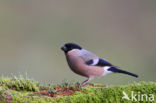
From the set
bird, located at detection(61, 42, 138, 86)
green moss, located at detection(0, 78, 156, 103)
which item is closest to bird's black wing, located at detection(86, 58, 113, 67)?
bird, located at detection(61, 42, 138, 86)

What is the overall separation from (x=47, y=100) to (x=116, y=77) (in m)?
7.41

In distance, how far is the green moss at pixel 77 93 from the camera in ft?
15.7

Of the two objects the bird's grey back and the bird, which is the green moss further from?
the bird's grey back

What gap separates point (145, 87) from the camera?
509cm

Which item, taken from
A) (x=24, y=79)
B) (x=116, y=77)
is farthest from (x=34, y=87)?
(x=116, y=77)

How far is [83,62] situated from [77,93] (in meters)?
1.01

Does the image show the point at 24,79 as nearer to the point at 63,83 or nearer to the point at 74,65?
the point at 63,83

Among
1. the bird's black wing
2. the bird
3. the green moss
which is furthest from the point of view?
the bird's black wing

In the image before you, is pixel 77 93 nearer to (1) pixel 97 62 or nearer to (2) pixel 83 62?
(2) pixel 83 62

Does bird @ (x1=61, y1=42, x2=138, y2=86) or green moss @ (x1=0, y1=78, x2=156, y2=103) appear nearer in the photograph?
green moss @ (x1=0, y1=78, x2=156, y2=103)

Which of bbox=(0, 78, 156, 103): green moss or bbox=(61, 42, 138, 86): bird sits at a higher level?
bbox=(61, 42, 138, 86): bird

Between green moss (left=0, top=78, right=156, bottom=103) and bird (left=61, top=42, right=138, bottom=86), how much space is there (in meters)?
0.61

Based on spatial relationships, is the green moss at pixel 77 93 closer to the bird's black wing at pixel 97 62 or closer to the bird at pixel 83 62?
the bird at pixel 83 62

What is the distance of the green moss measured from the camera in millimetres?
4773
